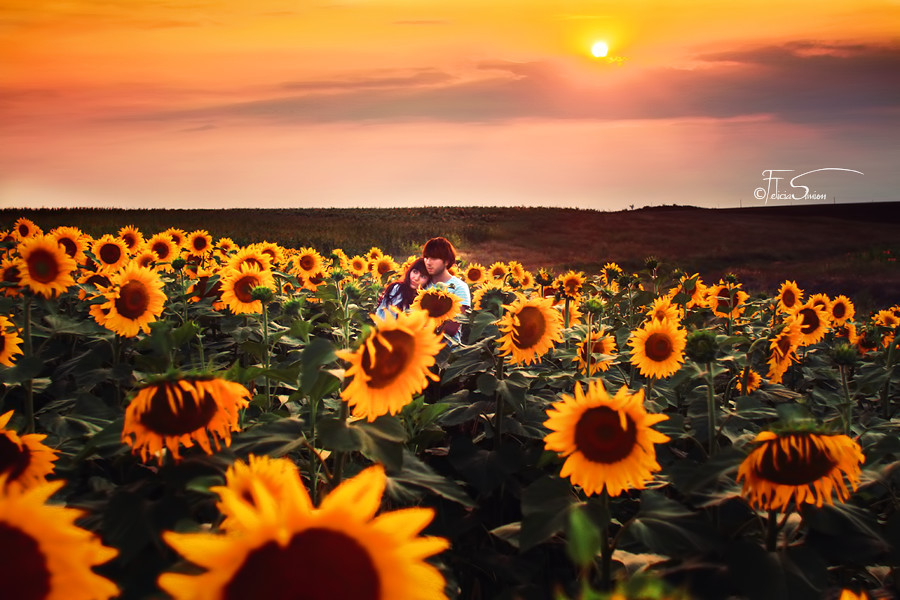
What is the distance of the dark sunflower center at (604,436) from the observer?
2.17m

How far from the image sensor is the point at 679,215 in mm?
53594

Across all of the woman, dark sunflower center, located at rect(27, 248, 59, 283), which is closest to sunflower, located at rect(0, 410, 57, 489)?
dark sunflower center, located at rect(27, 248, 59, 283)

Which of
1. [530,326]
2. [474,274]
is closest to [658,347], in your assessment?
[530,326]

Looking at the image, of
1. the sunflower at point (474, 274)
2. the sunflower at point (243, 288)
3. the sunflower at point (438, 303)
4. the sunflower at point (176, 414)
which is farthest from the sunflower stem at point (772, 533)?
the sunflower at point (474, 274)

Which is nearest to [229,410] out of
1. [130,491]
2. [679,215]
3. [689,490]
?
[130,491]

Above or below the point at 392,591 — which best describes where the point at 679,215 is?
above

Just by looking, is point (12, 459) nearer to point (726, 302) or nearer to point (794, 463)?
point (794, 463)

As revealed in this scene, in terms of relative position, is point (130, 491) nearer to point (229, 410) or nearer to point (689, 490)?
point (229, 410)

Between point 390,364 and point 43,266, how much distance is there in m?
3.53

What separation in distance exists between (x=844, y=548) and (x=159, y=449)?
79.3 inches

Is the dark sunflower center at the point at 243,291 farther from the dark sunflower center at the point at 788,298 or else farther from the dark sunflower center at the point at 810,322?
the dark sunflower center at the point at 788,298

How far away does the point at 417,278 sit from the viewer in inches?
289

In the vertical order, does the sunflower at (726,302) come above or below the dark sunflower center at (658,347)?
above

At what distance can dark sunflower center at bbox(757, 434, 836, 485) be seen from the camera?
1.84m
